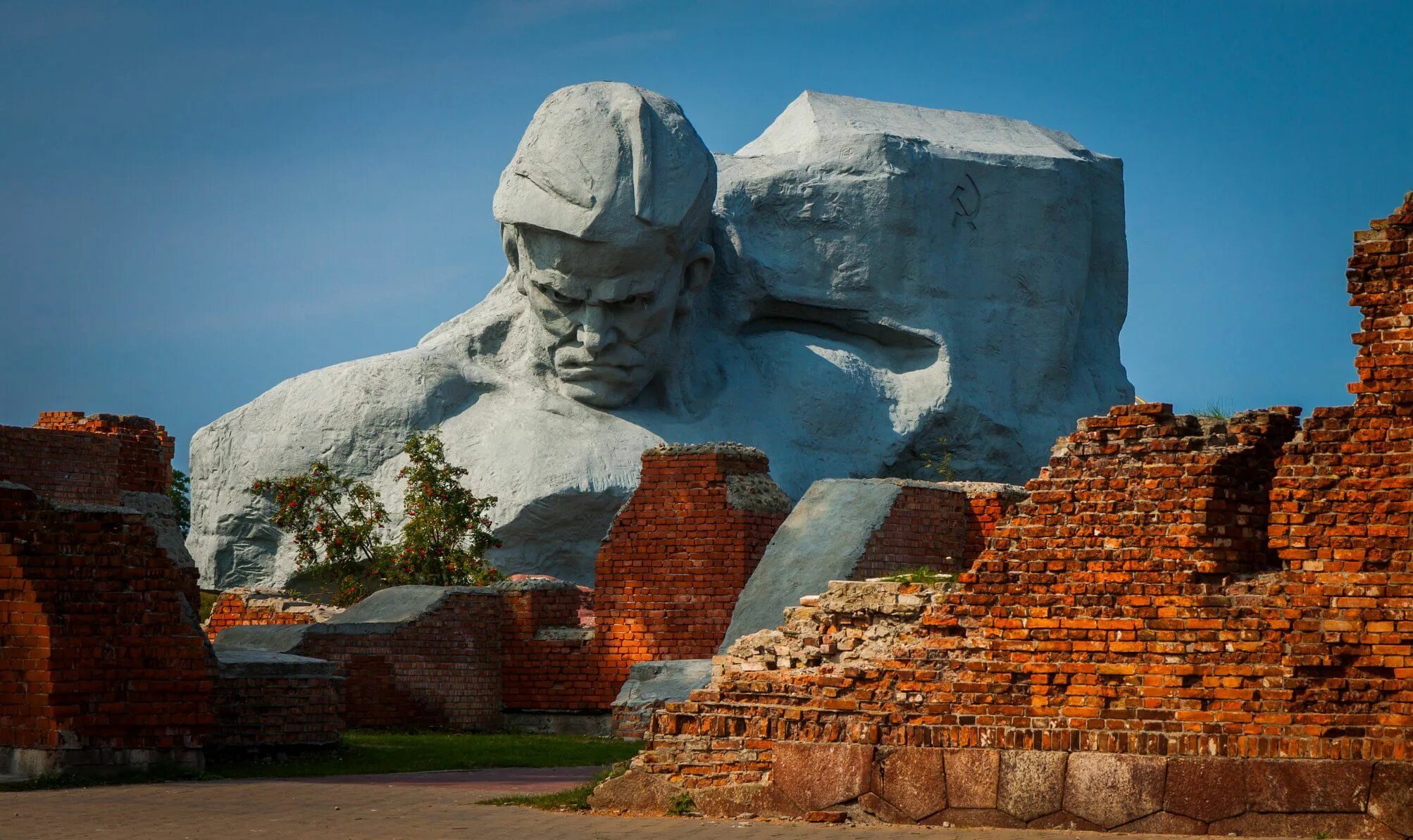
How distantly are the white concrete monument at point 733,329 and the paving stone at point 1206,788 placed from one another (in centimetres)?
1699

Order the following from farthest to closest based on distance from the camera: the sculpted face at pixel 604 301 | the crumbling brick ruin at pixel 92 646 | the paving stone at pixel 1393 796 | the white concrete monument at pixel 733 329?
the sculpted face at pixel 604 301, the white concrete monument at pixel 733 329, the crumbling brick ruin at pixel 92 646, the paving stone at pixel 1393 796

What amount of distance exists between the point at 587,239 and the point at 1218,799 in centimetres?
1828

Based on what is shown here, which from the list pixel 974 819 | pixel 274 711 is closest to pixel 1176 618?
pixel 974 819

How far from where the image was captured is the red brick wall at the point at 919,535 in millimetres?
14539

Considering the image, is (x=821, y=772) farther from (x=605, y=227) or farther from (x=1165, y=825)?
(x=605, y=227)

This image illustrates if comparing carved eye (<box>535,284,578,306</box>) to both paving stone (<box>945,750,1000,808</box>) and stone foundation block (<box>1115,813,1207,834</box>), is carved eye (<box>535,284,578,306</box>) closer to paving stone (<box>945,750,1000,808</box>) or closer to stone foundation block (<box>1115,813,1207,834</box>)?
paving stone (<box>945,750,1000,808</box>)

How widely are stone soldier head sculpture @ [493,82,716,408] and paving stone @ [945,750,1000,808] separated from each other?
1735cm

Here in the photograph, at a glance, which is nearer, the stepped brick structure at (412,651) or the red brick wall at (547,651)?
the stepped brick structure at (412,651)

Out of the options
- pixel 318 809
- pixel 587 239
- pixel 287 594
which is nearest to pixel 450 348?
pixel 587 239

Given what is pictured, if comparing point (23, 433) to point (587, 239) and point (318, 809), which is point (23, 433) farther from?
point (587, 239)

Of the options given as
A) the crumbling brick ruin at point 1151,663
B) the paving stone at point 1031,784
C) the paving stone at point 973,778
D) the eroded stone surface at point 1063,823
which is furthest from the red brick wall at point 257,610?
the eroded stone surface at point 1063,823

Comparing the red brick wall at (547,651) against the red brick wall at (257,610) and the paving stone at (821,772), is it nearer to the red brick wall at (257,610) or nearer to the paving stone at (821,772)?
the red brick wall at (257,610)

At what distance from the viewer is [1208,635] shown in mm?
8625

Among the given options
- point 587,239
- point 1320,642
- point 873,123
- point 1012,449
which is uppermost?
point 873,123
